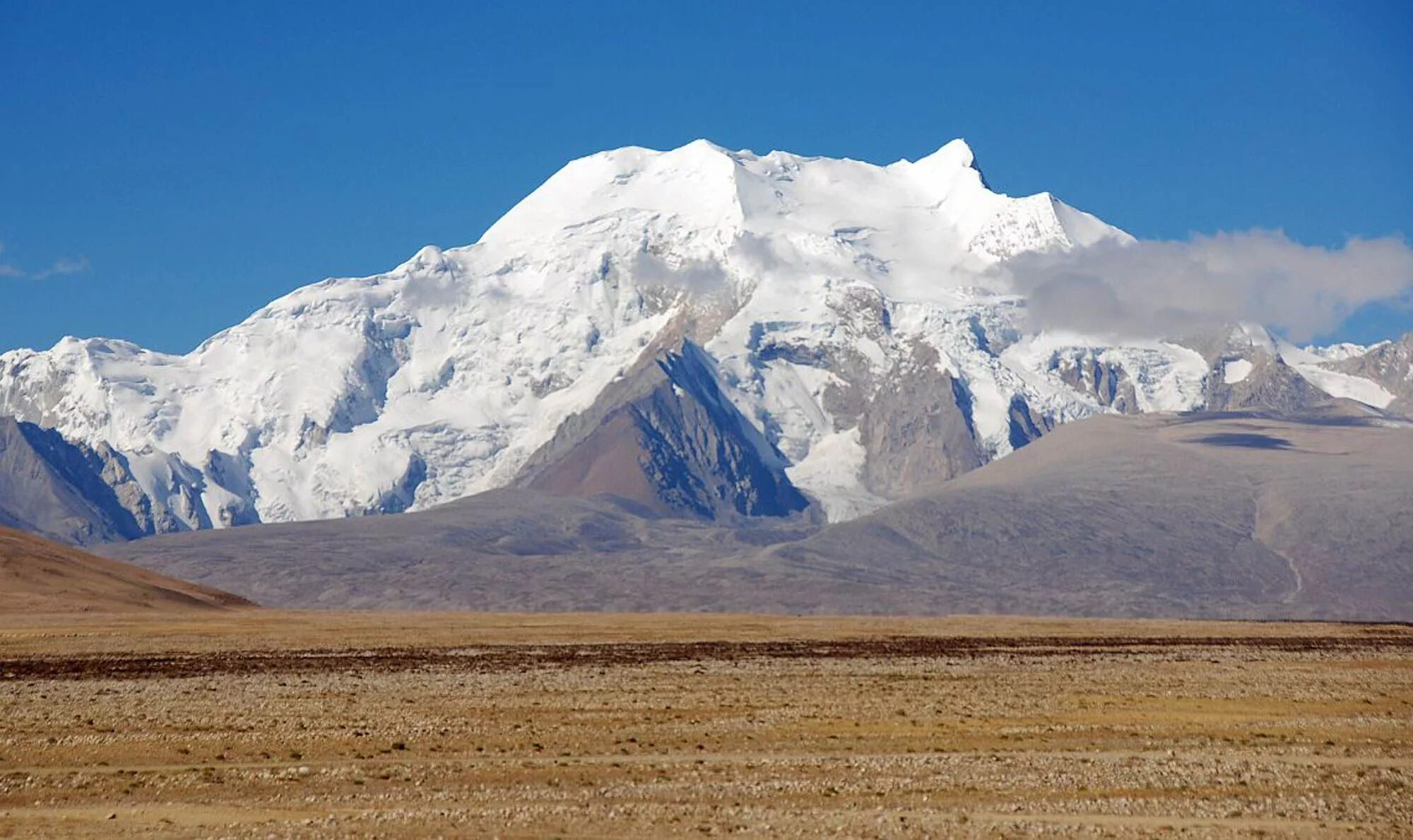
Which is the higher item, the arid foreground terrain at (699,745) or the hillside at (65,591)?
the hillside at (65,591)

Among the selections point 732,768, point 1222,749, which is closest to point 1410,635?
point 1222,749

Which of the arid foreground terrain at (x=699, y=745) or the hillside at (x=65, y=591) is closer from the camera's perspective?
the arid foreground terrain at (x=699, y=745)

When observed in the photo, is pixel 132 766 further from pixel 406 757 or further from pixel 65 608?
pixel 65 608

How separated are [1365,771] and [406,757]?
28802 millimetres

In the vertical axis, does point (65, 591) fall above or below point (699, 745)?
above

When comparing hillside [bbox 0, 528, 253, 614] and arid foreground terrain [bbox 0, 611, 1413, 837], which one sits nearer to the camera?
arid foreground terrain [bbox 0, 611, 1413, 837]

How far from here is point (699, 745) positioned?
60.6 metres

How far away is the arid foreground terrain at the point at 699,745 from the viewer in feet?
155

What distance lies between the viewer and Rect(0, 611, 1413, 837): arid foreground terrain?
47.4m

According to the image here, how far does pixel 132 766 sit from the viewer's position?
55.6 meters

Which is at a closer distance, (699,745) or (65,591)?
(699,745)

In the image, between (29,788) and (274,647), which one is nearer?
(29,788)

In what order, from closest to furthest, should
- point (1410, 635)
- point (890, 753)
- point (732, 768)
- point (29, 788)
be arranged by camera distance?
point (29, 788) → point (732, 768) → point (890, 753) → point (1410, 635)

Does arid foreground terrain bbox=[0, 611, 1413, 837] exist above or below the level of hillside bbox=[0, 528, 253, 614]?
below
